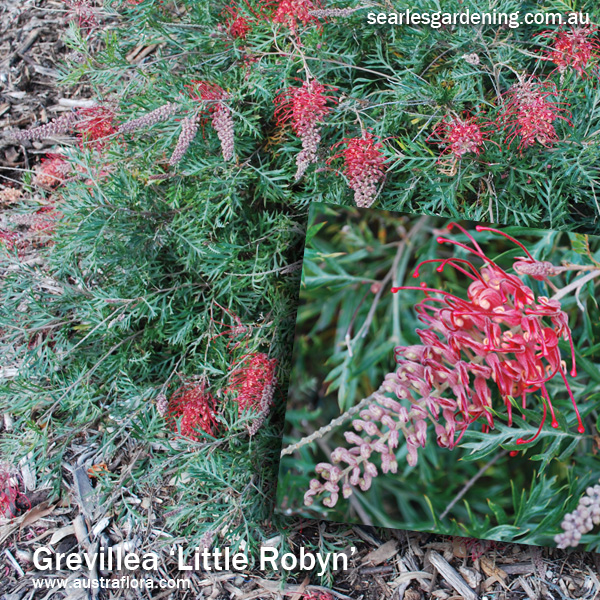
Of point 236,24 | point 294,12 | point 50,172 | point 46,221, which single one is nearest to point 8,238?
point 46,221

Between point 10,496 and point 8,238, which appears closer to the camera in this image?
point 10,496

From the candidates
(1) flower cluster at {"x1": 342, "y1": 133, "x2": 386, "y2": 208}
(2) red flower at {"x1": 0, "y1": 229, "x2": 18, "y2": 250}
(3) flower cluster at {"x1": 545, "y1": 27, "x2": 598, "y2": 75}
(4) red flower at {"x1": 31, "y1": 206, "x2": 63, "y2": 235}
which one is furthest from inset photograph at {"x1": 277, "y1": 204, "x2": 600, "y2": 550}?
(2) red flower at {"x1": 0, "y1": 229, "x2": 18, "y2": 250}

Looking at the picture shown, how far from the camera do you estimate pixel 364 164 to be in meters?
1.55

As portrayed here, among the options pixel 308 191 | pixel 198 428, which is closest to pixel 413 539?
pixel 198 428

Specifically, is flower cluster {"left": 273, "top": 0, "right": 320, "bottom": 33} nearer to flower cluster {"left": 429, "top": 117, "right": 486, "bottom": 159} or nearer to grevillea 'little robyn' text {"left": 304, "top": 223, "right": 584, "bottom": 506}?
flower cluster {"left": 429, "top": 117, "right": 486, "bottom": 159}

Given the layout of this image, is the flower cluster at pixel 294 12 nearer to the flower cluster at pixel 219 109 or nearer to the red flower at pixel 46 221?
the flower cluster at pixel 219 109

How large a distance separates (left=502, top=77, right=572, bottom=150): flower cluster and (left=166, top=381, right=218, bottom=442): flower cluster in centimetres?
126

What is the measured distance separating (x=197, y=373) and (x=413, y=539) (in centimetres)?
89

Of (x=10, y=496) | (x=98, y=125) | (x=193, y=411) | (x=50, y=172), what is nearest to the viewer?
(x=193, y=411)

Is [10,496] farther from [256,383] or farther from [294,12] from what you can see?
[294,12]

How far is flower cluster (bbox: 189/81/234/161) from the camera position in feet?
4.64

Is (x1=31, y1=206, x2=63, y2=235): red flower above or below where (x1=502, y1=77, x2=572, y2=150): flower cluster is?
below

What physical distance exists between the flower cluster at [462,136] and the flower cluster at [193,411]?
3.54 ft

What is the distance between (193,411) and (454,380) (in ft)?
2.66
